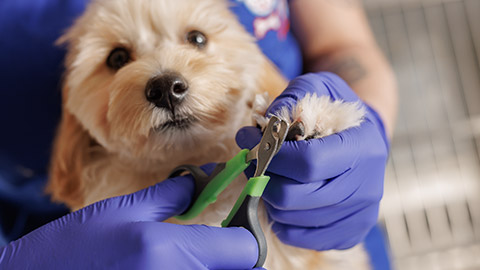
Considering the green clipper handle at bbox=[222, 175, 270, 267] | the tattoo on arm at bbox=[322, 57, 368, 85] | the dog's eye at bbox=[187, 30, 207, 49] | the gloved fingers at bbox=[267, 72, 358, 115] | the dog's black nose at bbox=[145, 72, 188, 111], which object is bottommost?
the green clipper handle at bbox=[222, 175, 270, 267]

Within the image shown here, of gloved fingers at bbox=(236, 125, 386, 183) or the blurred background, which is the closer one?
gloved fingers at bbox=(236, 125, 386, 183)

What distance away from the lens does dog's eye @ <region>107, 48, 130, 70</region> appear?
963 millimetres

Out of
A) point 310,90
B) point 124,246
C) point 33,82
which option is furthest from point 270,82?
point 33,82

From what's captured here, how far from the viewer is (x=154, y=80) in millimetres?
781

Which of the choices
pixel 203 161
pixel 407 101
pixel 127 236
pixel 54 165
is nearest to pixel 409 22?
pixel 407 101

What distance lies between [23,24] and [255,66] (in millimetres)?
671

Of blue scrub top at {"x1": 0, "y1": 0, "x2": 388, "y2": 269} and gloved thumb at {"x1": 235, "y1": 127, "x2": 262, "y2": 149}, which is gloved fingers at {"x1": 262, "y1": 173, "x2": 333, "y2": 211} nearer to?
gloved thumb at {"x1": 235, "y1": 127, "x2": 262, "y2": 149}

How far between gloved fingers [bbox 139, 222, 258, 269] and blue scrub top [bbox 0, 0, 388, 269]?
28.2 inches

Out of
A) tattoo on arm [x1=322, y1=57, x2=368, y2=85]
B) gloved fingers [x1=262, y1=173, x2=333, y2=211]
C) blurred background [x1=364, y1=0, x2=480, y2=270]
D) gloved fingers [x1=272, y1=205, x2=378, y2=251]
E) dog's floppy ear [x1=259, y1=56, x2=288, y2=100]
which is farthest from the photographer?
blurred background [x1=364, y1=0, x2=480, y2=270]

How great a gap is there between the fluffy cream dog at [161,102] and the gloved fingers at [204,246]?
0.68 ft

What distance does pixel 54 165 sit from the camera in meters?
1.07

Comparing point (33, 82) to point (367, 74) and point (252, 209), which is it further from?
point (367, 74)

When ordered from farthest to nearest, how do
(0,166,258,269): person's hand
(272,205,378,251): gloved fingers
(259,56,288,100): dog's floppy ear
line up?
(259,56,288,100): dog's floppy ear, (272,205,378,251): gloved fingers, (0,166,258,269): person's hand

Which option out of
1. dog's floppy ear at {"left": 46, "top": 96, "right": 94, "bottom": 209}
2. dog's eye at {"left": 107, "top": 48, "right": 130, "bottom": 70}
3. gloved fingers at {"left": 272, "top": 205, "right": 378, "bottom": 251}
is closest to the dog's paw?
gloved fingers at {"left": 272, "top": 205, "right": 378, "bottom": 251}
